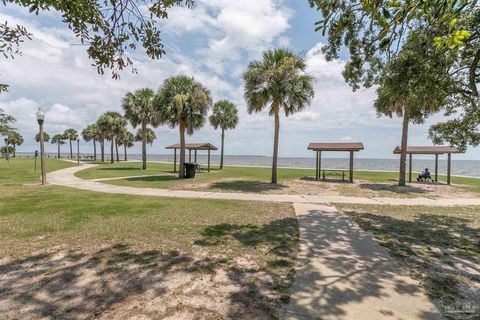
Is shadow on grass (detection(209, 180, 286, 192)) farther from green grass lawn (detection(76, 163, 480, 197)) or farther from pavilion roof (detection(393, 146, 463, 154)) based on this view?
pavilion roof (detection(393, 146, 463, 154))

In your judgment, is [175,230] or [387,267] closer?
[387,267]

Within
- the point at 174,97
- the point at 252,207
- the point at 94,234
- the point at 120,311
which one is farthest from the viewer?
the point at 174,97

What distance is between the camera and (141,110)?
32.2 meters

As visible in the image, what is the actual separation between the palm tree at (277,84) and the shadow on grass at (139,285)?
44.1 feet

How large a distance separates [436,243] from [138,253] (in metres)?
6.29

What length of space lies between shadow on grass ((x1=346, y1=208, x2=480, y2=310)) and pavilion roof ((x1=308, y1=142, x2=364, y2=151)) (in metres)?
12.2

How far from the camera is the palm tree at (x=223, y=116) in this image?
36.9 m

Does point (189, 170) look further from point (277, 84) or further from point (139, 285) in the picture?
point (139, 285)

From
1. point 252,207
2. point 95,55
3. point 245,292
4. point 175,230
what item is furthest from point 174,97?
point 245,292

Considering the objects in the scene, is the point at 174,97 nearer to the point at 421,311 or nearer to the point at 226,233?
the point at 226,233

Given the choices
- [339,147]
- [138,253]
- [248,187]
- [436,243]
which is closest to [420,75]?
[436,243]

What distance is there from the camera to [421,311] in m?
3.05

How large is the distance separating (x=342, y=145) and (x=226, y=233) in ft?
59.6

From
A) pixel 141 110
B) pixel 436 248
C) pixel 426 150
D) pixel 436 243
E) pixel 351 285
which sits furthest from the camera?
pixel 141 110
